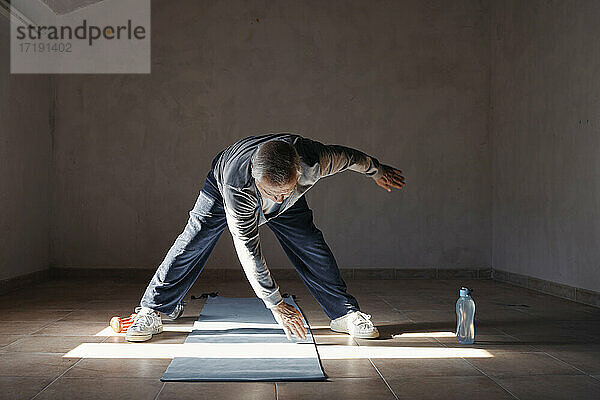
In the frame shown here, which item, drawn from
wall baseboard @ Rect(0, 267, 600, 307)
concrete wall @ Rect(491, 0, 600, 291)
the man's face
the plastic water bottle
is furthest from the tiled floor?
wall baseboard @ Rect(0, 267, 600, 307)

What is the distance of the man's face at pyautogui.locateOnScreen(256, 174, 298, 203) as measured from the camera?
220 cm

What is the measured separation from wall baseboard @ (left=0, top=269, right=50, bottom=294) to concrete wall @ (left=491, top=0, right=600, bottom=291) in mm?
3818

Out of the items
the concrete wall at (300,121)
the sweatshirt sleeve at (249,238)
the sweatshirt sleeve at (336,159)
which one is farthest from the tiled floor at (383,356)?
the concrete wall at (300,121)

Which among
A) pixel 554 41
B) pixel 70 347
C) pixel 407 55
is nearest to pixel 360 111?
pixel 407 55

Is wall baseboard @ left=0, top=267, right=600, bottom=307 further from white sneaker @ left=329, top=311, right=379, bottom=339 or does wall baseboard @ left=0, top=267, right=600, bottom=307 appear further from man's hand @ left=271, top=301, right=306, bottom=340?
man's hand @ left=271, top=301, right=306, bottom=340

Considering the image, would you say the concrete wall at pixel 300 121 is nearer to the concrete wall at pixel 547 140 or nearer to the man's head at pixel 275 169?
the concrete wall at pixel 547 140

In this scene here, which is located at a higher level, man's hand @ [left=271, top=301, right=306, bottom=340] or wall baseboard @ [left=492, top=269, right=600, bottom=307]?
man's hand @ [left=271, top=301, right=306, bottom=340]

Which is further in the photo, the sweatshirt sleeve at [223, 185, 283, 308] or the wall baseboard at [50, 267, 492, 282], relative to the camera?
the wall baseboard at [50, 267, 492, 282]

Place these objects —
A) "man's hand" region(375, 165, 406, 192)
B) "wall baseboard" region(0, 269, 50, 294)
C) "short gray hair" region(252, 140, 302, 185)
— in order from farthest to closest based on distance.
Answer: "wall baseboard" region(0, 269, 50, 294), "man's hand" region(375, 165, 406, 192), "short gray hair" region(252, 140, 302, 185)

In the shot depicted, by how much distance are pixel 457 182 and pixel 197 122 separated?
7.63 ft

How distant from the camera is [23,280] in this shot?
5.11 metres

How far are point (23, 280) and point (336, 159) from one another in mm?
3412

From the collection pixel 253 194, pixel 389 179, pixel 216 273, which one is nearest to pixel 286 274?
pixel 216 273

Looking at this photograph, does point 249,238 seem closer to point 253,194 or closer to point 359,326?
point 253,194
